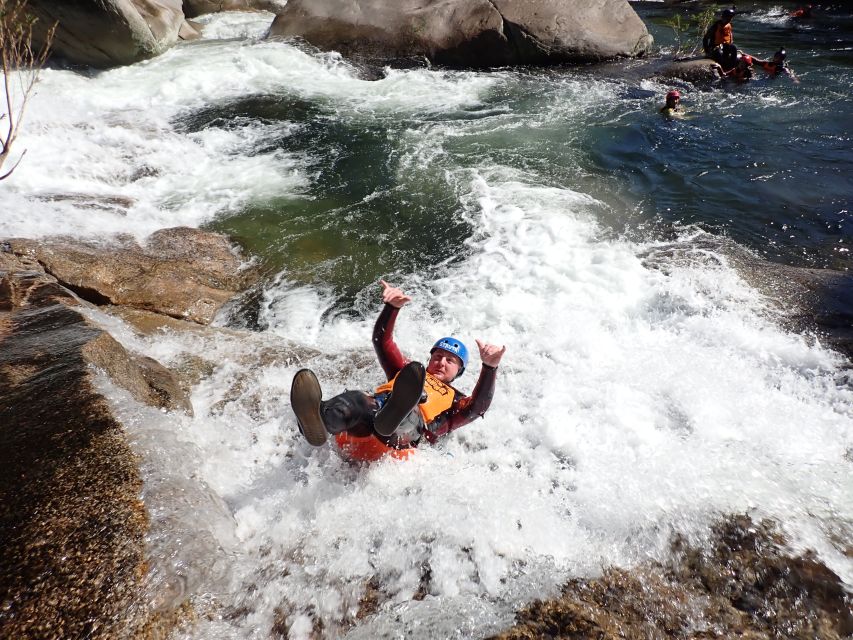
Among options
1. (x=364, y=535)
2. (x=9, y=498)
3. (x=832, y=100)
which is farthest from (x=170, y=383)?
(x=832, y=100)

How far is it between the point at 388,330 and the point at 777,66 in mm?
12309

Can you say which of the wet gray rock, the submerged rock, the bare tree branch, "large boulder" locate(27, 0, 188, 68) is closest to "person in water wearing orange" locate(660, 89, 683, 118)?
the wet gray rock

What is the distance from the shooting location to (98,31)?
10578 millimetres

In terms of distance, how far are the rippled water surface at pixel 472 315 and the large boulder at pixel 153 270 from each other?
0.36 m

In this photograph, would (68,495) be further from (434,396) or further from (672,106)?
(672,106)

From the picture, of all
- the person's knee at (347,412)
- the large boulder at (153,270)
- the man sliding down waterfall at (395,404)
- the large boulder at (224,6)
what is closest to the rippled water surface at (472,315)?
the man sliding down waterfall at (395,404)

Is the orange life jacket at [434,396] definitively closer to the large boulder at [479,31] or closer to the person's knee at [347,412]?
the person's knee at [347,412]

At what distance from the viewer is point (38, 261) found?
15.7 ft

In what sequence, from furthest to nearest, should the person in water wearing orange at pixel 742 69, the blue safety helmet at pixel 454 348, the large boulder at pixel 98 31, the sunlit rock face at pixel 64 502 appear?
the person in water wearing orange at pixel 742 69
the large boulder at pixel 98 31
the blue safety helmet at pixel 454 348
the sunlit rock face at pixel 64 502

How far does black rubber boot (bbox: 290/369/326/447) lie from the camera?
277cm

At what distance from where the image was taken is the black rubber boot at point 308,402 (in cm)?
277

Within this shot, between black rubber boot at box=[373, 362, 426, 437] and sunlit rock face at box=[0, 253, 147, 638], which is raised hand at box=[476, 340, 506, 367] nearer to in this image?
black rubber boot at box=[373, 362, 426, 437]

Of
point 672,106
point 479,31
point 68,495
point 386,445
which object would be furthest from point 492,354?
point 479,31

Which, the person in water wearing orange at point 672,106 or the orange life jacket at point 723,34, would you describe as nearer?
the person in water wearing orange at point 672,106
